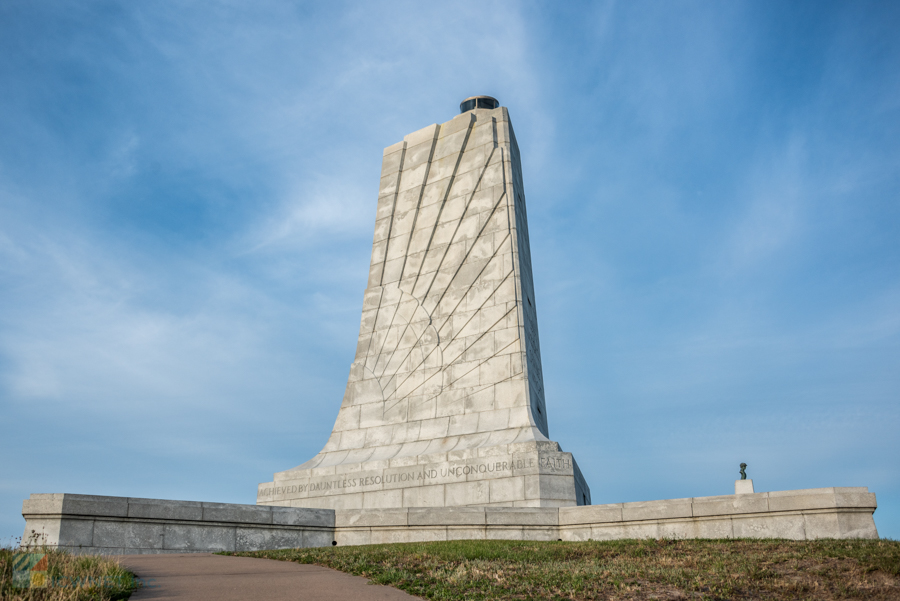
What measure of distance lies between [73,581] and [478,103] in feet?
63.2

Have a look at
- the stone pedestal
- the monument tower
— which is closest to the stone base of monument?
the stone pedestal

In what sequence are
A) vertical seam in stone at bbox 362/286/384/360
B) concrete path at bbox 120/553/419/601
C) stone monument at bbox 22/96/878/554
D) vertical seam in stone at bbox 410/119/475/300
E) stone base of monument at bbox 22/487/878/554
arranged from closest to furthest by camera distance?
1. concrete path at bbox 120/553/419/601
2. stone base of monument at bbox 22/487/878/554
3. stone monument at bbox 22/96/878/554
4. vertical seam in stone at bbox 362/286/384/360
5. vertical seam in stone at bbox 410/119/475/300

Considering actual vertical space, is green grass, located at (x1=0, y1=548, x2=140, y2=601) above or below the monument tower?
below

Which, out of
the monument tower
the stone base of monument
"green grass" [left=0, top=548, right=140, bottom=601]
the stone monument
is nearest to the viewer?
"green grass" [left=0, top=548, right=140, bottom=601]

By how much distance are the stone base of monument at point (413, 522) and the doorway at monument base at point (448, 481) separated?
7.00ft

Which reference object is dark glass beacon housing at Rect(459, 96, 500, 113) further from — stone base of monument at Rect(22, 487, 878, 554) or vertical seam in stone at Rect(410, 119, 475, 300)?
stone base of monument at Rect(22, 487, 878, 554)

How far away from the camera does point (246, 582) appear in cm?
819

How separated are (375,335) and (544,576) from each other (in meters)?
12.6

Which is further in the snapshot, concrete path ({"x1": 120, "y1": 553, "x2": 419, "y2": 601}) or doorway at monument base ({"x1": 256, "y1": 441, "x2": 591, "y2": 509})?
doorway at monument base ({"x1": 256, "y1": 441, "x2": 591, "y2": 509})

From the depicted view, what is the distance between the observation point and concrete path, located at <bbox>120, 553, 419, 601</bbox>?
7.43 metres

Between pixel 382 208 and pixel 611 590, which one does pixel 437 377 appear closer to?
pixel 382 208

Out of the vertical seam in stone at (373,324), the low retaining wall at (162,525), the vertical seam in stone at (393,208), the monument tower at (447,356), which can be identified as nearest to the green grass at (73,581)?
the low retaining wall at (162,525)

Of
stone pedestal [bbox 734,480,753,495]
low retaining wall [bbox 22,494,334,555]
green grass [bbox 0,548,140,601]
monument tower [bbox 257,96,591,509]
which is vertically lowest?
green grass [bbox 0,548,140,601]

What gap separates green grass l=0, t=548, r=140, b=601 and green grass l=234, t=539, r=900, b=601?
9.22 feet
